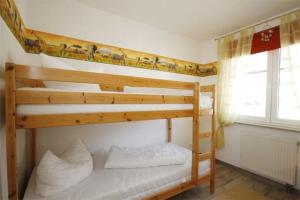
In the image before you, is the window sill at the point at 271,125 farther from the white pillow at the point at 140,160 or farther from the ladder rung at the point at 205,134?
the white pillow at the point at 140,160

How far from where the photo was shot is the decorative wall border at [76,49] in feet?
4.29

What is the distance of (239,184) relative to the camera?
2195 millimetres

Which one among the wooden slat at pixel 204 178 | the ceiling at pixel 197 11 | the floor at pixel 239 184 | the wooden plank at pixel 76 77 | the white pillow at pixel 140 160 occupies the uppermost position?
the ceiling at pixel 197 11

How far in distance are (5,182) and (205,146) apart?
3153 mm

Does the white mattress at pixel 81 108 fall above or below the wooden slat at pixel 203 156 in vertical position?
above

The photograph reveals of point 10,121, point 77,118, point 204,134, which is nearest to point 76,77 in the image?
point 77,118

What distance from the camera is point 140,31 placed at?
8.29 ft

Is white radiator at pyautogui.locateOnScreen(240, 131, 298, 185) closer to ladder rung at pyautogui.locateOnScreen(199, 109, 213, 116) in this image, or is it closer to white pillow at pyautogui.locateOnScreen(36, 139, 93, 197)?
ladder rung at pyautogui.locateOnScreen(199, 109, 213, 116)

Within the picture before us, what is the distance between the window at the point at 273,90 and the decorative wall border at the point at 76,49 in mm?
747

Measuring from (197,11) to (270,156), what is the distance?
245cm

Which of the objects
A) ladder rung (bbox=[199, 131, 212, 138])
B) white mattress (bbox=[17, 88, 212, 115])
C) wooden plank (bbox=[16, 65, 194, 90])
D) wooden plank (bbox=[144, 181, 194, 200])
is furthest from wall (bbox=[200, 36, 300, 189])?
wooden plank (bbox=[16, 65, 194, 90])

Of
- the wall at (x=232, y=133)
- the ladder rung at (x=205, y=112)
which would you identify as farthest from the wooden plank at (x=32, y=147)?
the wall at (x=232, y=133)

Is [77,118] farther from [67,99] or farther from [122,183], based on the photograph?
[122,183]

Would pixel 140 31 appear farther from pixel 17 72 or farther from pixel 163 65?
pixel 17 72
